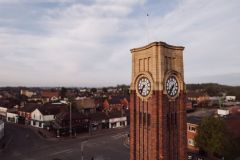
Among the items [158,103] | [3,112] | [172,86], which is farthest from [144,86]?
[3,112]

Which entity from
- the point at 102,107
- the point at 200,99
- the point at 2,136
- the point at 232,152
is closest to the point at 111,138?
the point at 2,136

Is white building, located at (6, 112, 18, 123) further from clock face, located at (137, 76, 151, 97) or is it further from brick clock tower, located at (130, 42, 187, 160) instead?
clock face, located at (137, 76, 151, 97)

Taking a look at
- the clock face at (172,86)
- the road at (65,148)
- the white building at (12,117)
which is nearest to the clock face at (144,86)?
the clock face at (172,86)

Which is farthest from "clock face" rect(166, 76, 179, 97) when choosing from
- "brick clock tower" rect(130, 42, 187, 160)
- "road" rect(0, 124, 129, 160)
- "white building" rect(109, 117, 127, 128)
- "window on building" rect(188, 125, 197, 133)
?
"white building" rect(109, 117, 127, 128)

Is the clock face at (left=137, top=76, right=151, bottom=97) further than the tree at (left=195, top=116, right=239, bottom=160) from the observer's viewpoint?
No

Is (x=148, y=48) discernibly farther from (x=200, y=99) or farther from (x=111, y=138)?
(x=200, y=99)

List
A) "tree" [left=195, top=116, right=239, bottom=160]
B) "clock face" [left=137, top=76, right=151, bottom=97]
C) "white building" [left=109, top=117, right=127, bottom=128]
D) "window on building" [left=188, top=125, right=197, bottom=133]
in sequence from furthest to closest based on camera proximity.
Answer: "white building" [left=109, top=117, right=127, bottom=128] → "window on building" [left=188, top=125, right=197, bottom=133] → "tree" [left=195, top=116, right=239, bottom=160] → "clock face" [left=137, top=76, right=151, bottom=97]

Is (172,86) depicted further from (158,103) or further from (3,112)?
(3,112)
